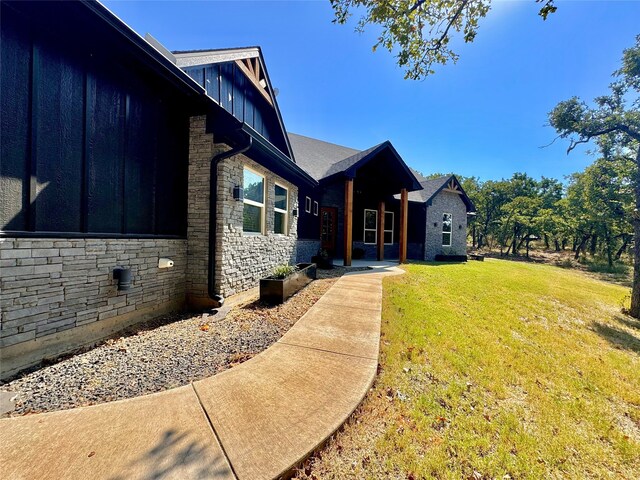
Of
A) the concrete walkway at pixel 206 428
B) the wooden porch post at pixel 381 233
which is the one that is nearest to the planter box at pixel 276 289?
the concrete walkway at pixel 206 428

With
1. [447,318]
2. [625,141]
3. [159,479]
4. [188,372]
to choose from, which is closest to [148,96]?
[188,372]

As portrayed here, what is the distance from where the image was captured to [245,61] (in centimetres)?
712

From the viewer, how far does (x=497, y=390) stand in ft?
9.20

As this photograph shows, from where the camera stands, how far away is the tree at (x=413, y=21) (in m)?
4.17

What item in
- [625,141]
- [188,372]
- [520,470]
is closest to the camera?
[520,470]

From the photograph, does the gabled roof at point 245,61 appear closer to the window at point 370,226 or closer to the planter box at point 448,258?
the window at point 370,226

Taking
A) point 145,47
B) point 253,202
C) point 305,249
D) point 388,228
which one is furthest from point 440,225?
point 145,47

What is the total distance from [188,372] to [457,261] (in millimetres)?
16276

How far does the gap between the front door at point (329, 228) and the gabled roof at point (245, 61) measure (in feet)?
13.5

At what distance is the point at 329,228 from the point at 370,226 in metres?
2.48

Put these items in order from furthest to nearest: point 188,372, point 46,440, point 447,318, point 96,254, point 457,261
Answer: point 457,261 < point 447,318 < point 96,254 < point 188,372 < point 46,440

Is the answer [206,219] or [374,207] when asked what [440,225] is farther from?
[206,219]

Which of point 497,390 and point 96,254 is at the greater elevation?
point 96,254

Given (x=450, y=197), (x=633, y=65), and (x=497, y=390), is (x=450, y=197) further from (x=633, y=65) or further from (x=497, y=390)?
(x=497, y=390)
